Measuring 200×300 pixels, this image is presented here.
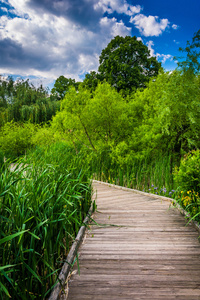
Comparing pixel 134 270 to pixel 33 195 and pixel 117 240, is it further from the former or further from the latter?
pixel 33 195

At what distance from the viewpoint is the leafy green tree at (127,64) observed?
59.9 feet

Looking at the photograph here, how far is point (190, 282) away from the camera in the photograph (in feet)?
6.03

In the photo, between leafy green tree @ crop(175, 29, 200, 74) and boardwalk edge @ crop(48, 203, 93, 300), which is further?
leafy green tree @ crop(175, 29, 200, 74)

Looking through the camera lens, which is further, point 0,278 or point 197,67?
point 197,67

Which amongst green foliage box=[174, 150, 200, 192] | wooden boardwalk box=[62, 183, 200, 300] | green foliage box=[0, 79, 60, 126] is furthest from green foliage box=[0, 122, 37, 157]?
green foliage box=[174, 150, 200, 192]

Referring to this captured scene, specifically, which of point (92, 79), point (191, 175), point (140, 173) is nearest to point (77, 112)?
point (140, 173)

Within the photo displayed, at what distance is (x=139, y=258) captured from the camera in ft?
7.32

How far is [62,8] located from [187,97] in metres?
4.94

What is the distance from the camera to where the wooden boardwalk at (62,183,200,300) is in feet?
5.75

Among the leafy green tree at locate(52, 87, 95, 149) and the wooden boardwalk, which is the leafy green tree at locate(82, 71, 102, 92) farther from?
the wooden boardwalk

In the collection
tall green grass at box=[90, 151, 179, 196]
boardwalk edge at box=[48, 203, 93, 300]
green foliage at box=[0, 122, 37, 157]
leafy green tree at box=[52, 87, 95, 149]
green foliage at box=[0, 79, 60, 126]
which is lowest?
boardwalk edge at box=[48, 203, 93, 300]

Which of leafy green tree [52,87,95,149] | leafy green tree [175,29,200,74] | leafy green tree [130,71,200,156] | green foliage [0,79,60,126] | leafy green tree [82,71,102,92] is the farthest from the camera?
leafy green tree [82,71,102,92]

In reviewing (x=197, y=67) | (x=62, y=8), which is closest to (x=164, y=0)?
(x=197, y=67)

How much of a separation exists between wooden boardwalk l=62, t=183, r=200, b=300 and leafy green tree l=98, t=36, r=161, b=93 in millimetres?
15951
